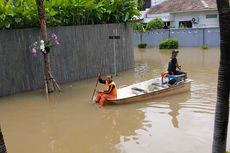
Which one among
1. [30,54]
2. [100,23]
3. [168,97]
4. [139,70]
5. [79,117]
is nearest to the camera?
[79,117]

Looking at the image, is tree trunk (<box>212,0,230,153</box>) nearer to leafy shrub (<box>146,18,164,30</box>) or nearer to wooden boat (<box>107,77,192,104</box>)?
wooden boat (<box>107,77,192,104</box>)

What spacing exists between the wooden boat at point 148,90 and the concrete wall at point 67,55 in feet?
13.6

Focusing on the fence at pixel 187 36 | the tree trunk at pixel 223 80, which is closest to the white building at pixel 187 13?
the fence at pixel 187 36

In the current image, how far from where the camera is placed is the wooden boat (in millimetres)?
11312

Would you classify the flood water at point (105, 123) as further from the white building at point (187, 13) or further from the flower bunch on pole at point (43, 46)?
the white building at point (187, 13)

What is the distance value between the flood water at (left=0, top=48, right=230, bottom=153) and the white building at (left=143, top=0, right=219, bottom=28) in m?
22.2

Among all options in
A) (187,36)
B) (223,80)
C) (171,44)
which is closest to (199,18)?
(187,36)

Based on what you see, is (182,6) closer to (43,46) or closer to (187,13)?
(187,13)

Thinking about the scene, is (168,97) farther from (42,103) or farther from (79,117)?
(42,103)

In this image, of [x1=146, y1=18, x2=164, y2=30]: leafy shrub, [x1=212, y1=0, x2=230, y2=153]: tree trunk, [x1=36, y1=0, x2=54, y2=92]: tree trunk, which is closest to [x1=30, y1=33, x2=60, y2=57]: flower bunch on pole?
[x1=36, y1=0, x2=54, y2=92]: tree trunk

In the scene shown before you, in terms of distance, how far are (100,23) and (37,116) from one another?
27.6 feet

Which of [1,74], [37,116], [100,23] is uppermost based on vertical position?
[100,23]

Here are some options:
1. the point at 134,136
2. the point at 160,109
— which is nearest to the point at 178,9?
the point at 160,109

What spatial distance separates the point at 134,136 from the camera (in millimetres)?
8398
